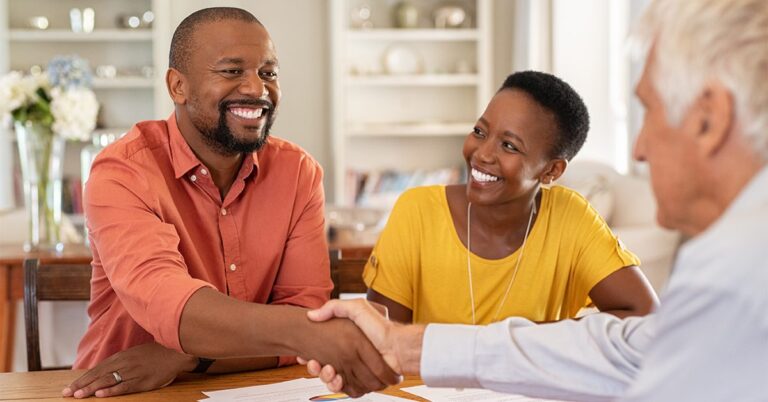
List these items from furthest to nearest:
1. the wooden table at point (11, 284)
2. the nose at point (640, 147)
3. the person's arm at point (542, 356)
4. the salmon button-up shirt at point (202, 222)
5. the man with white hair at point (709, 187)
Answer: the wooden table at point (11, 284) < the salmon button-up shirt at point (202, 222) < the person's arm at point (542, 356) < the nose at point (640, 147) < the man with white hair at point (709, 187)

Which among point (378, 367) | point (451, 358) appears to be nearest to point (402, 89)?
point (378, 367)

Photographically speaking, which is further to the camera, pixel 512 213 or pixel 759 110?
pixel 512 213

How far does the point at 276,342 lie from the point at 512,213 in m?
0.72

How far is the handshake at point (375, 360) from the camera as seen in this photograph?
1604 millimetres

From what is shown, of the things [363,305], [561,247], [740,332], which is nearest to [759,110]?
[740,332]

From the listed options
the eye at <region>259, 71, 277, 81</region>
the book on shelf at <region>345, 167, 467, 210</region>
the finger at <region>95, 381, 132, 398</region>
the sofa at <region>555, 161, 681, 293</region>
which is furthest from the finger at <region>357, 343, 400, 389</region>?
the book on shelf at <region>345, 167, 467, 210</region>

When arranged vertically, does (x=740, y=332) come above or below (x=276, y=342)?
above

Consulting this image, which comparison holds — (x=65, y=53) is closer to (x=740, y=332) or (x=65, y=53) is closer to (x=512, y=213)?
(x=512, y=213)

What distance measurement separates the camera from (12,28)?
702cm

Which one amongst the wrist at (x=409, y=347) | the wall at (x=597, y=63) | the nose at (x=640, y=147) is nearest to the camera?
the nose at (x=640, y=147)

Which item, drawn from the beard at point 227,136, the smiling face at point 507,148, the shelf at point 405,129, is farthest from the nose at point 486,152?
the shelf at point 405,129

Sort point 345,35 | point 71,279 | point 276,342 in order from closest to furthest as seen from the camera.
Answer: point 276,342, point 71,279, point 345,35

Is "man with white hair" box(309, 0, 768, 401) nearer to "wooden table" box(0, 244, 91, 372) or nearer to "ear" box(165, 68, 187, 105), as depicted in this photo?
"ear" box(165, 68, 187, 105)

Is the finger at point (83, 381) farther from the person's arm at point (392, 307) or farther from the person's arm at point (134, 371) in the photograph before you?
the person's arm at point (392, 307)
